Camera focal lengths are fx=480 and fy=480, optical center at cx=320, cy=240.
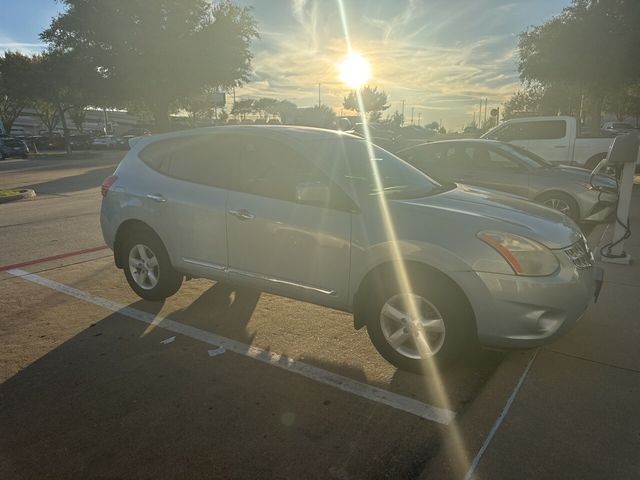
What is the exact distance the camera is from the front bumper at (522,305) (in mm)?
2891

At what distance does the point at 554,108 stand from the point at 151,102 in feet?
153

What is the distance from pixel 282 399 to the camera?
2.96m

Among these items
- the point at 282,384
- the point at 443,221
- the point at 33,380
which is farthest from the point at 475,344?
the point at 33,380

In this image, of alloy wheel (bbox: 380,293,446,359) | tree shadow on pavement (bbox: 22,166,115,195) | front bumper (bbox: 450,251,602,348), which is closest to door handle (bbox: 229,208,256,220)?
alloy wheel (bbox: 380,293,446,359)

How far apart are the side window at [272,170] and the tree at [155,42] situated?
98.0 ft

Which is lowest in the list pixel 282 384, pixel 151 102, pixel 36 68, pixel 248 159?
pixel 282 384

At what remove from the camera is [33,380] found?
3213 mm

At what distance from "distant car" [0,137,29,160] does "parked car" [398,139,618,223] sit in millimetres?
34435

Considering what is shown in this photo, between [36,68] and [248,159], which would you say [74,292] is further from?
[36,68]

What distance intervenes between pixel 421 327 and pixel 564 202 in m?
5.87

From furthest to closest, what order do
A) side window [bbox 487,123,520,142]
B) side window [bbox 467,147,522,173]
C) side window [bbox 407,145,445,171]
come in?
side window [bbox 487,123,520,142]
side window [bbox 407,145,445,171]
side window [bbox 467,147,522,173]

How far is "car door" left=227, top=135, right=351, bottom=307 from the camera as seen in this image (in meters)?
3.39

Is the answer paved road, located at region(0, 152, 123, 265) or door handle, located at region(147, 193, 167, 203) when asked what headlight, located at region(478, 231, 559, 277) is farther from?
paved road, located at region(0, 152, 123, 265)

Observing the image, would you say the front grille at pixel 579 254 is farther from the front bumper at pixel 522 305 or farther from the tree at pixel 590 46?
the tree at pixel 590 46
